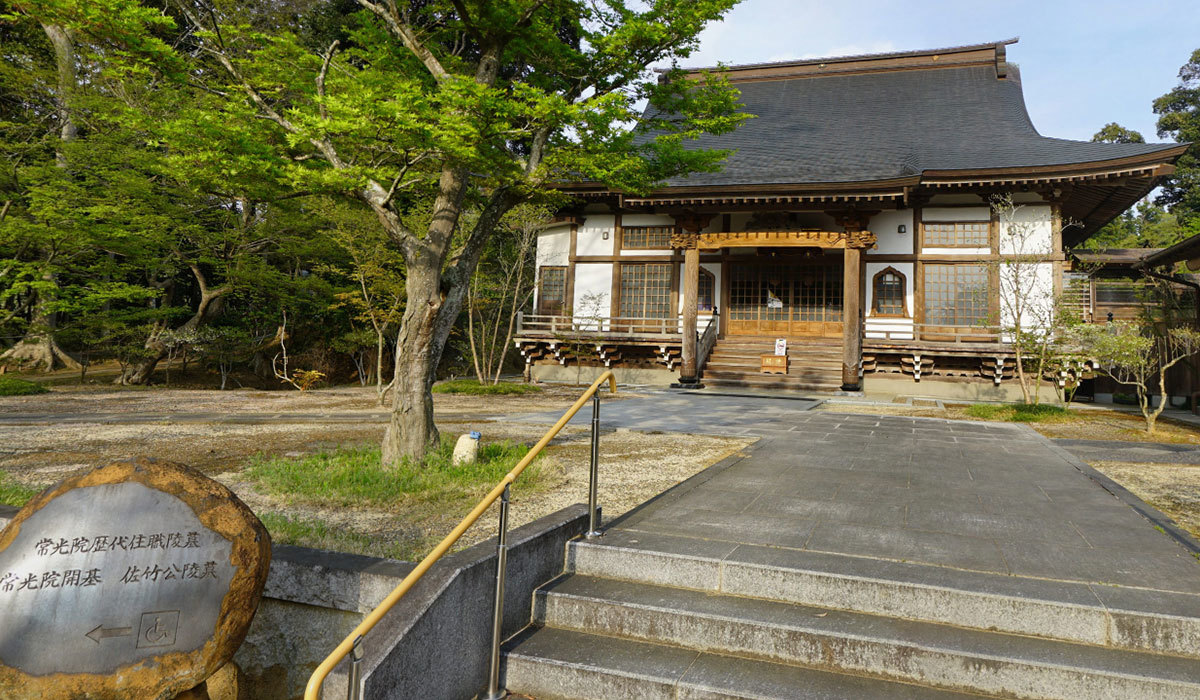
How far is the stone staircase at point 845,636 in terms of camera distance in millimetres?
2451

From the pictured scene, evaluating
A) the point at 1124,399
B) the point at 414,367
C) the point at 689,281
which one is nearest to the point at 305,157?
the point at 414,367

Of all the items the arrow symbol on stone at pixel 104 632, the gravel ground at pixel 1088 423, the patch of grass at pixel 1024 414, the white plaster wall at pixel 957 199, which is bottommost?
the gravel ground at pixel 1088 423

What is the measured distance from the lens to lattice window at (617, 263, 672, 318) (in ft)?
60.7

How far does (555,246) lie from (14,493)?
53.5ft

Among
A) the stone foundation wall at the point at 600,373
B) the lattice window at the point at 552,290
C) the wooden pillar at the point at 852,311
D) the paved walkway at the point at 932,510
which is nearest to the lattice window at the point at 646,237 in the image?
the lattice window at the point at 552,290

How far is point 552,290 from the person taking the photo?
64.6ft

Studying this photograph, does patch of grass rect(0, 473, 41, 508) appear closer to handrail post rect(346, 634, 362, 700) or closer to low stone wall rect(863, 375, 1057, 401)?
handrail post rect(346, 634, 362, 700)

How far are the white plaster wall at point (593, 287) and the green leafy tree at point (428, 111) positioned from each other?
12059 mm

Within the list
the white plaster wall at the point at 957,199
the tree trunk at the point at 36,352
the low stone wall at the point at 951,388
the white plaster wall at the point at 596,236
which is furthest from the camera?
the white plaster wall at the point at 596,236

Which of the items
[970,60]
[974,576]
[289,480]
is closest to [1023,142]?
[970,60]

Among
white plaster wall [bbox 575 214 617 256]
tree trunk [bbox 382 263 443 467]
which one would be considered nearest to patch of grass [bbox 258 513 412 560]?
tree trunk [bbox 382 263 443 467]

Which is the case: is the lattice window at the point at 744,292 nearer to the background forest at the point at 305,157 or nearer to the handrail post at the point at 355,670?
the background forest at the point at 305,157

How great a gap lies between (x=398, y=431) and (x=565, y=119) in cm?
312

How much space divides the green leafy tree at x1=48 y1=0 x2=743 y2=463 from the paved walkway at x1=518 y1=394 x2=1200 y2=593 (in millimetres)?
2953
